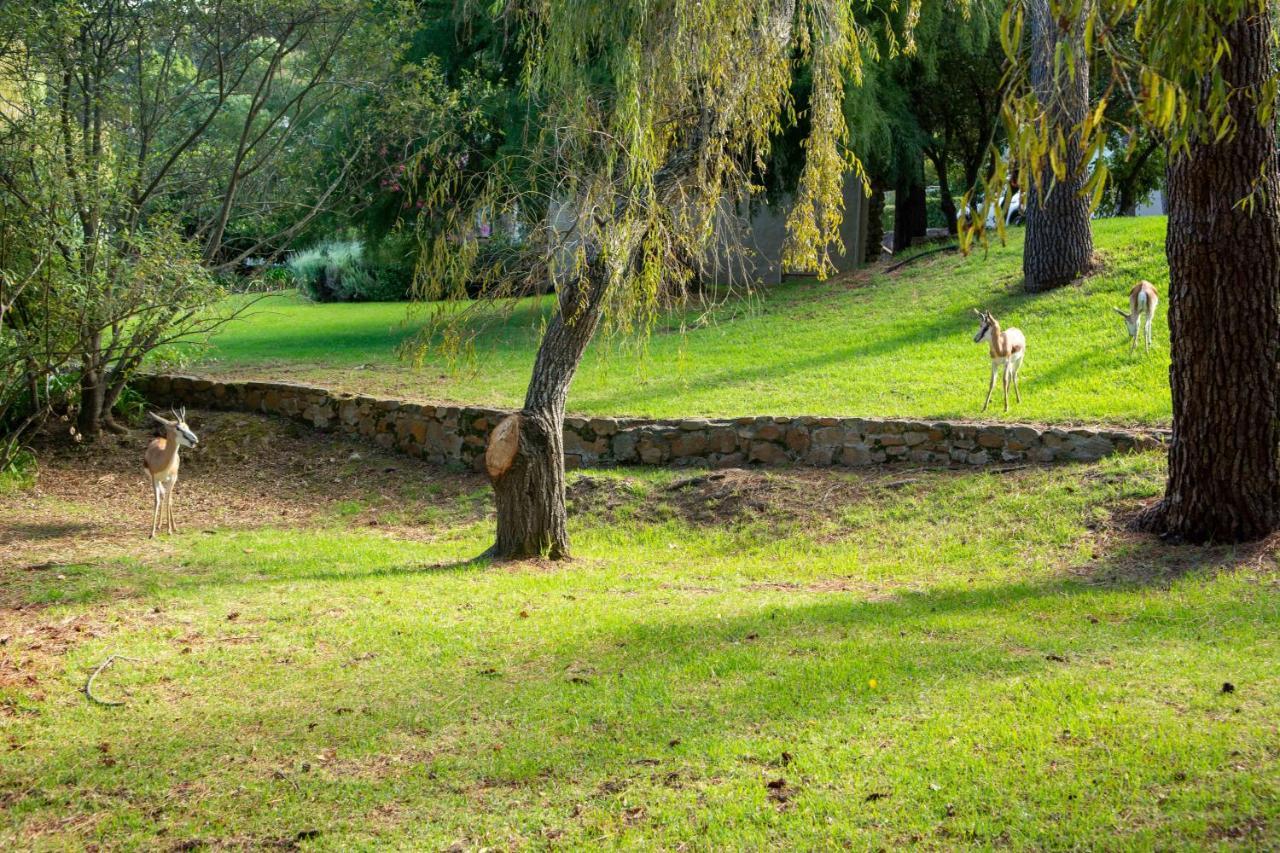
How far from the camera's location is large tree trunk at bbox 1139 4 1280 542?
306 inches

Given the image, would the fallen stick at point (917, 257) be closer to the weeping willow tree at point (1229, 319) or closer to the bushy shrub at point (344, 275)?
the weeping willow tree at point (1229, 319)

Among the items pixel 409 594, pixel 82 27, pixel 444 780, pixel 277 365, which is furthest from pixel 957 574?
pixel 277 365

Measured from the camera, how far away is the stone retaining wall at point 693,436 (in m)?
9.95

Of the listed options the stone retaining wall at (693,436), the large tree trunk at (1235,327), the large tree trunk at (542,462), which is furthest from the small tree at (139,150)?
the large tree trunk at (1235,327)

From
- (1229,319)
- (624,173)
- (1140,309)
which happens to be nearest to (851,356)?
(1140,309)

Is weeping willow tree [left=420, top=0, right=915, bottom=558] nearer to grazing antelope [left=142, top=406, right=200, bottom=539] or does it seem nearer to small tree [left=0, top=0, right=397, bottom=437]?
grazing antelope [left=142, top=406, right=200, bottom=539]

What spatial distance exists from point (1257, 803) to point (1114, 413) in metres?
6.70

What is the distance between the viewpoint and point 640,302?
8.48 metres

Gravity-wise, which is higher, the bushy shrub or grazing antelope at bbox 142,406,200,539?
the bushy shrub

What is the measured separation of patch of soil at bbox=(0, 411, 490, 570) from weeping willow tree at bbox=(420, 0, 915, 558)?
2395mm

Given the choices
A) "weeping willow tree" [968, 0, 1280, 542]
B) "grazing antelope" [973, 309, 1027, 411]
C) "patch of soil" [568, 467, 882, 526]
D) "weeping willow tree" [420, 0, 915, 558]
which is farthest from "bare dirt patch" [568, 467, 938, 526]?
"weeping willow tree" [968, 0, 1280, 542]

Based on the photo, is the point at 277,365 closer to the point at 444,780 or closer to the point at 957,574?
the point at 957,574

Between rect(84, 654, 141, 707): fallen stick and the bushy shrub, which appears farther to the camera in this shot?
the bushy shrub

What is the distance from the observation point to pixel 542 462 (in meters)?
9.05
